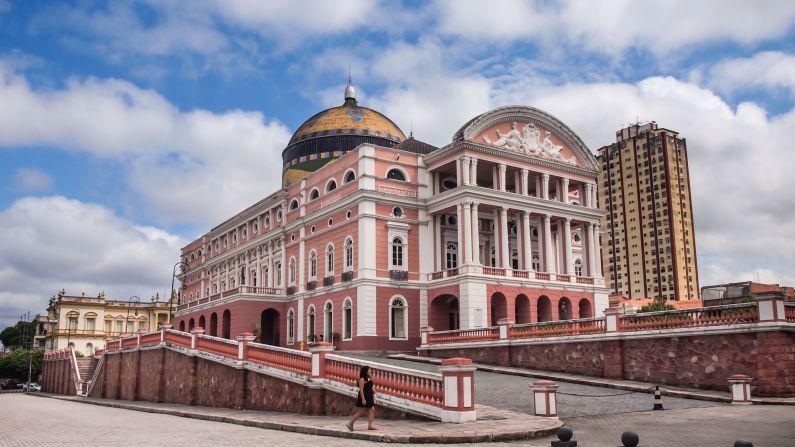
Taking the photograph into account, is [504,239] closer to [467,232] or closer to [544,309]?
[467,232]

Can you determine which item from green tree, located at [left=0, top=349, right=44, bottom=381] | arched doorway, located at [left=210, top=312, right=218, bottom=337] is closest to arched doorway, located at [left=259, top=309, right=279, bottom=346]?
arched doorway, located at [left=210, top=312, right=218, bottom=337]

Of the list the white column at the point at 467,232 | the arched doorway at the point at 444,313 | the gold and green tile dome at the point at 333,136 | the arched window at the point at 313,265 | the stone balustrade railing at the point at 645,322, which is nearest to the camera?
the stone balustrade railing at the point at 645,322

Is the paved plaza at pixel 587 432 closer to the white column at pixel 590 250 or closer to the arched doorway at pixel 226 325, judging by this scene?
the white column at pixel 590 250

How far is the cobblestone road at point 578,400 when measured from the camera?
17.5 m

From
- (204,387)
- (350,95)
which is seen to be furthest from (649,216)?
(204,387)

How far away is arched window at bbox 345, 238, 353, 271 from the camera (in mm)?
→ 38094

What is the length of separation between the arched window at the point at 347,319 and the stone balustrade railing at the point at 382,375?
10559mm

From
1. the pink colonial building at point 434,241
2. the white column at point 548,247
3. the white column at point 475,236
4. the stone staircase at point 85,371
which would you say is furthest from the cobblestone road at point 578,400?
the stone staircase at point 85,371

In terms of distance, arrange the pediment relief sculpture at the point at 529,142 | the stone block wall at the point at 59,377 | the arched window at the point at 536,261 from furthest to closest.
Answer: the stone block wall at the point at 59,377
the arched window at the point at 536,261
the pediment relief sculpture at the point at 529,142

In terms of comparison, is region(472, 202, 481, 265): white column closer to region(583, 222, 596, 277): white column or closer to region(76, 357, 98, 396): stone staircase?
region(583, 222, 596, 277): white column

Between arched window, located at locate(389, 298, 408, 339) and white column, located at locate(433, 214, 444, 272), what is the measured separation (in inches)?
115

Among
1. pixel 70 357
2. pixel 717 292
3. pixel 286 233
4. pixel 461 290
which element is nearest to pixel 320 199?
pixel 286 233

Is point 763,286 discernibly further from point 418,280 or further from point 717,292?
point 418,280

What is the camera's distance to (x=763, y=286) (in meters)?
49.2
